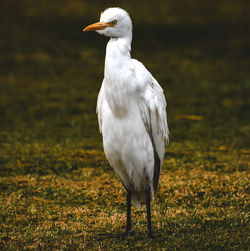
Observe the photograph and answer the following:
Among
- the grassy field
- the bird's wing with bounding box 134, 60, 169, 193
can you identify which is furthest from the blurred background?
the bird's wing with bounding box 134, 60, 169, 193

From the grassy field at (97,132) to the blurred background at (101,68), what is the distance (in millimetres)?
31

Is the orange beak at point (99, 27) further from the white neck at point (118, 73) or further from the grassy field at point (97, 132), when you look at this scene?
the grassy field at point (97, 132)

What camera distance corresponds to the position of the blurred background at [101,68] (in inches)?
349

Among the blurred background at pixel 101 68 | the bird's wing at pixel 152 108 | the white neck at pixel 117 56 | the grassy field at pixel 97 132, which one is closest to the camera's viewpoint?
the white neck at pixel 117 56

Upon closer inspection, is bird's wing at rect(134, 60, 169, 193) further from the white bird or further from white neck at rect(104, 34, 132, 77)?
white neck at rect(104, 34, 132, 77)

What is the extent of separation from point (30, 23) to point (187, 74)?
6.31 metres

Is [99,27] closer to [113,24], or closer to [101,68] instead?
[113,24]

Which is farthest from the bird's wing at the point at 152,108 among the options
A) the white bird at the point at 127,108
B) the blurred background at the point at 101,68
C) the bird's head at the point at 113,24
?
the blurred background at the point at 101,68

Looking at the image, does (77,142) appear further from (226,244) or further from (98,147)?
(226,244)

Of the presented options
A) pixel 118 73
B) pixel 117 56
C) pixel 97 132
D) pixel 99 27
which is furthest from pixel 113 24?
pixel 97 132

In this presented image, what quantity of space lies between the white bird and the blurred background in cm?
309

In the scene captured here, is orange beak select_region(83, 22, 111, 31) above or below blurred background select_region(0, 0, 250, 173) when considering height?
above

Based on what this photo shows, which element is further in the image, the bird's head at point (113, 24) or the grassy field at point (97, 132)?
the grassy field at point (97, 132)

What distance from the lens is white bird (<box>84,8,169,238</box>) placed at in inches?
169
